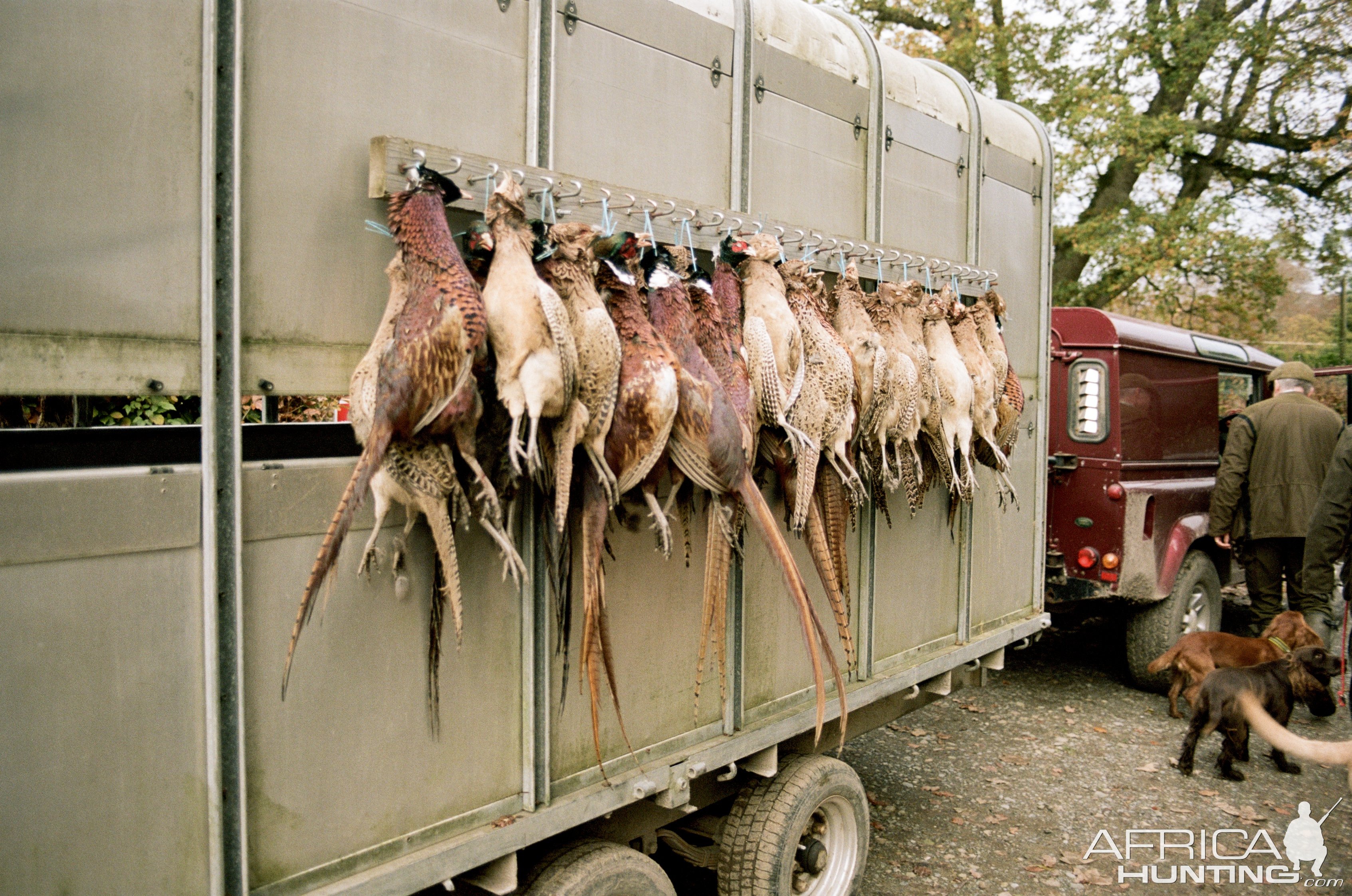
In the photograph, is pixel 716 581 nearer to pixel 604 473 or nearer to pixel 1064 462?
pixel 604 473

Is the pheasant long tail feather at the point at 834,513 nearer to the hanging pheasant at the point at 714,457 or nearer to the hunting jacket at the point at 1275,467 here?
the hanging pheasant at the point at 714,457

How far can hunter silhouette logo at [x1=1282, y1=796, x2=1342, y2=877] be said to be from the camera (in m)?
4.52

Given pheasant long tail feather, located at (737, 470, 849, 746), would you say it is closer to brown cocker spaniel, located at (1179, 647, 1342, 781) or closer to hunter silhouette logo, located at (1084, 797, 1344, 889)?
hunter silhouette logo, located at (1084, 797, 1344, 889)

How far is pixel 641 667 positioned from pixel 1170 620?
5.43 metres

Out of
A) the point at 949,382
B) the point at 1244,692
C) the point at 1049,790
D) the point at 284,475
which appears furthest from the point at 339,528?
the point at 1244,692

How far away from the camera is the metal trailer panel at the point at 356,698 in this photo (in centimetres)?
196

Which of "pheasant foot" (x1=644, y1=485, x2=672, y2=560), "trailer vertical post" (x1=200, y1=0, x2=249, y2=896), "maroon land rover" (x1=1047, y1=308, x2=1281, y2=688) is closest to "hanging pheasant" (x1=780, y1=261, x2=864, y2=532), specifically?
"pheasant foot" (x1=644, y1=485, x2=672, y2=560)

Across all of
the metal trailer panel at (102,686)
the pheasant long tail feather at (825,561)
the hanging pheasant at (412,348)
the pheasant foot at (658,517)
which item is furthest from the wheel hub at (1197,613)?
the metal trailer panel at (102,686)

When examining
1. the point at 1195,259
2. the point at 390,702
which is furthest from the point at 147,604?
the point at 1195,259

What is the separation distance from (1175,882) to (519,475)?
392 cm

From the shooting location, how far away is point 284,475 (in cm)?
201

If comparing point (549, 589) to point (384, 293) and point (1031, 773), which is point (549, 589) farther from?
point (1031, 773)

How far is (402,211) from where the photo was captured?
209 centimetres

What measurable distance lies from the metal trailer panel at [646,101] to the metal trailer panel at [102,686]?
46.2 inches
